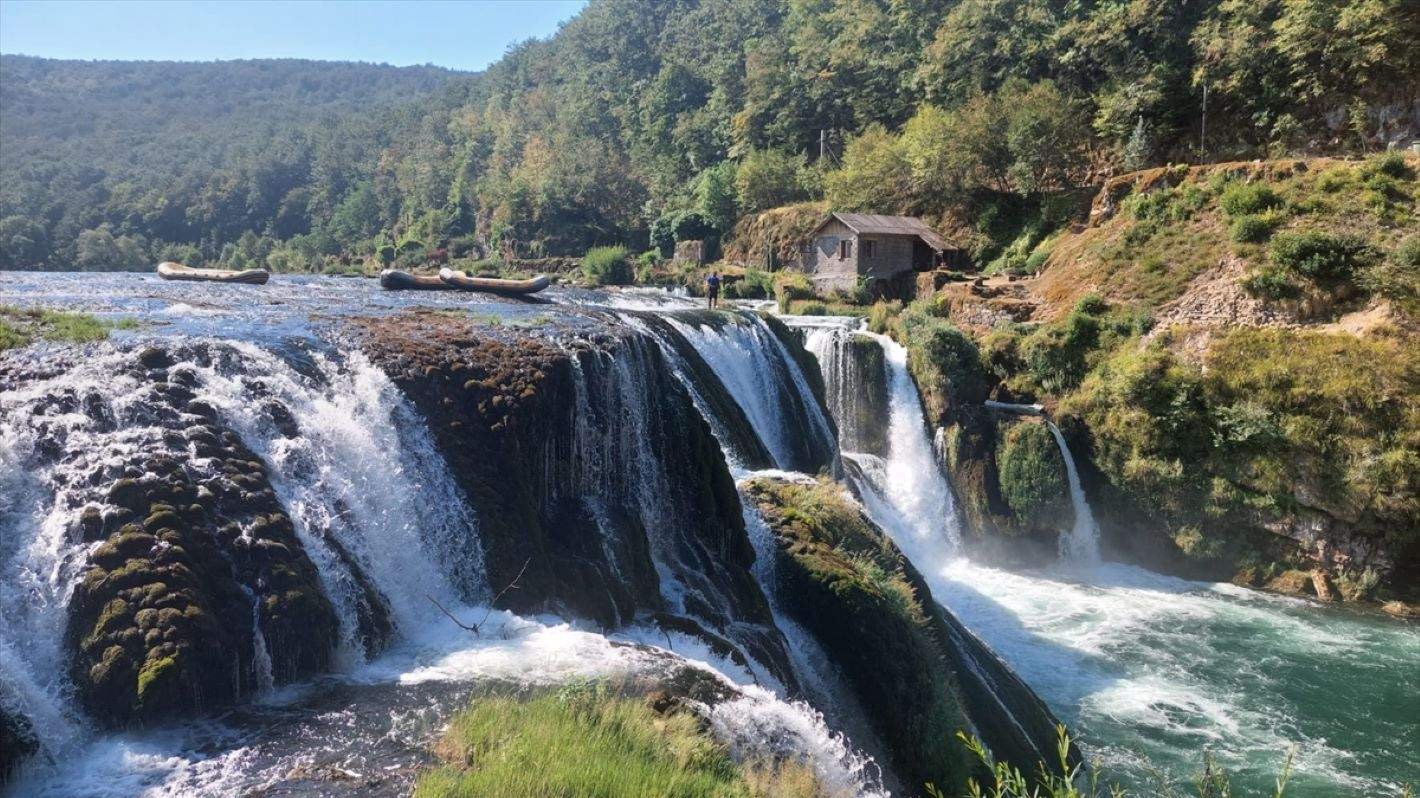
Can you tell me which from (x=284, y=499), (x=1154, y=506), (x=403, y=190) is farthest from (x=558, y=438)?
(x=403, y=190)

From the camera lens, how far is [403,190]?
8506 centimetres

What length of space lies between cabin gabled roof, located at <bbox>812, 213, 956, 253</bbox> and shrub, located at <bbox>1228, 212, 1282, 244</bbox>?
1317 cm

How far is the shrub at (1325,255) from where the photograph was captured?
1862 cm

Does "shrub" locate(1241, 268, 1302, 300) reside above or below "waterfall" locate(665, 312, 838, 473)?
above

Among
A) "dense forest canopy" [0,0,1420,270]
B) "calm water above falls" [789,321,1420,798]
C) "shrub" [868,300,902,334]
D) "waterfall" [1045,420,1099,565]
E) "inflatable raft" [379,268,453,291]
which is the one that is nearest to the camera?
"calm water above falls" [789,321,1420,798]

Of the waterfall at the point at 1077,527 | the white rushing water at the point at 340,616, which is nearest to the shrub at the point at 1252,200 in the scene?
the waterfall at the point at 1077,527

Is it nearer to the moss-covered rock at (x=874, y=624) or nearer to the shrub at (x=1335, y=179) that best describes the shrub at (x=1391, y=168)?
the shrub at (x=1335, y=179)

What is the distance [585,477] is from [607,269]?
30.7 meters

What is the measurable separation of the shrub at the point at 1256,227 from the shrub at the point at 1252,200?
1.86ft

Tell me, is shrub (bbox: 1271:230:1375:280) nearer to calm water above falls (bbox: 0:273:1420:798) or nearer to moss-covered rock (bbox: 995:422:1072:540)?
moss-covered rock (bbox: 995:422:1072:540)

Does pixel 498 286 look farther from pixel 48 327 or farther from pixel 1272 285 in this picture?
pixel 1272 285

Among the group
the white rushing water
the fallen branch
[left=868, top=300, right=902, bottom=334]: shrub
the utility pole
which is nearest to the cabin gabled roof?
[left=868, top=300, right=902, bottom=334]: shrub

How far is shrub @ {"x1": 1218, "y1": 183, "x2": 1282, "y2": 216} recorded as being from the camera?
21.4 m

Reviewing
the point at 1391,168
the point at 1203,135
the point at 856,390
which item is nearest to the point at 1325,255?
the point at 1391,168
